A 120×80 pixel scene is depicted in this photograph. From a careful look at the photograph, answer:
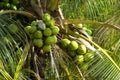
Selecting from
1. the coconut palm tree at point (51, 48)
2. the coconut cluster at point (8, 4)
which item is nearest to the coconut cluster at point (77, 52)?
the coconut palm tree at point (51, 48)

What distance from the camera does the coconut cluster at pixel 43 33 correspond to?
450cm

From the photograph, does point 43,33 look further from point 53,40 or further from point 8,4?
point 8,4

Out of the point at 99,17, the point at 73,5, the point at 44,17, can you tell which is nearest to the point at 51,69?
the point at 44,17

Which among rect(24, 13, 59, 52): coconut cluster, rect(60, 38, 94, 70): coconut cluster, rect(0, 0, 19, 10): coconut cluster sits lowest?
rect(60, 38, 94, 70): coconut cluster

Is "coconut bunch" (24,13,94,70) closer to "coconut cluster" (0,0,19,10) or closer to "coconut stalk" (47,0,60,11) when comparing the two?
"coconut stalk" (47,0,60,11)

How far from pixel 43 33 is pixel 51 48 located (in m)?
0.19

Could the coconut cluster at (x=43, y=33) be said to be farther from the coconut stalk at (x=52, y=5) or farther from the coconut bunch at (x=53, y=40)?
the coconut stalk at (x=52, y=5)

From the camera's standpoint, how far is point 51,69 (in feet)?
15.0

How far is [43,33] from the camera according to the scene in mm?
4559

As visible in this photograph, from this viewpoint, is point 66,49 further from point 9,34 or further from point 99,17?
point 99,17

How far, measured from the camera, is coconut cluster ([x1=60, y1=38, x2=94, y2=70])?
4.66 meters

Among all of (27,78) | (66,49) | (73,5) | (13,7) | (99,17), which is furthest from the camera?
(99,17)

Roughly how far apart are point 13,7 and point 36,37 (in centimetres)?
78

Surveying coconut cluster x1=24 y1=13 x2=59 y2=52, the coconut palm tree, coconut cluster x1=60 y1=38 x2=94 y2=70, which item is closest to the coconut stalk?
A: the coconut palm tree
